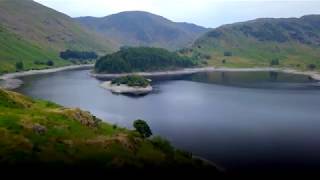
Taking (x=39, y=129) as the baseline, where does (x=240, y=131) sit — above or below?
below

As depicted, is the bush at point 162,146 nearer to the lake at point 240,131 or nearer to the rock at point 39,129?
the lake at point 240,131

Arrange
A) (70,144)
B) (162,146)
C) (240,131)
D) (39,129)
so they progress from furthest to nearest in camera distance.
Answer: (240,131), (162,146), (39,129), (70,144)

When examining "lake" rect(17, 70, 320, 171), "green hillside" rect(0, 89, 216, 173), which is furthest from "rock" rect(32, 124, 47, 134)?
"lake" rect(17, 70, 320, 171)

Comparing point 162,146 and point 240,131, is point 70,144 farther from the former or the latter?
point 240,131

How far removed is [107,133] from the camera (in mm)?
101938

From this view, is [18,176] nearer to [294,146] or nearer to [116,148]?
[116,148]

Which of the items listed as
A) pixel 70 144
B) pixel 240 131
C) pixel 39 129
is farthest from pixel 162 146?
pixel 240 131

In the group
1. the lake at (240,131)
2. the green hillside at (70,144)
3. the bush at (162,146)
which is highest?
the green hillside at (70,144)

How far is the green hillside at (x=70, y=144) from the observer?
84.4m

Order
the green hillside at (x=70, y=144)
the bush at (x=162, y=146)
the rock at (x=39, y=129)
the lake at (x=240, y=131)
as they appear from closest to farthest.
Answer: the green hillside at (x=70, y=144)
the rock at (x=39, y=129)
the bush at (x=162, y=146)
the lake at (x=240, y=131)

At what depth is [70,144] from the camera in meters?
88.9

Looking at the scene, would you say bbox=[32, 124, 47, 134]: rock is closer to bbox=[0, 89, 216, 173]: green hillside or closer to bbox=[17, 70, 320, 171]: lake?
bbox=[0, 89, 216, 173]: green hillside

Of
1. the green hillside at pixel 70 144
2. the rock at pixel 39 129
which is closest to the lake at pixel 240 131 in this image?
the green hillside at pixel 70 144

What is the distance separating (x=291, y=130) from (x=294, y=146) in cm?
2328
